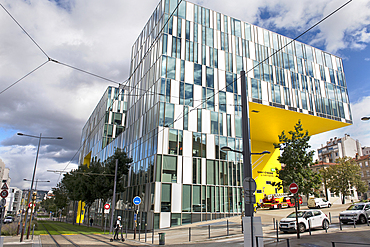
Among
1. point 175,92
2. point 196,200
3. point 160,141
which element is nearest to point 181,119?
point 175,92

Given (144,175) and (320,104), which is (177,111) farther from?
(320,104)

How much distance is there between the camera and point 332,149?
300 ft

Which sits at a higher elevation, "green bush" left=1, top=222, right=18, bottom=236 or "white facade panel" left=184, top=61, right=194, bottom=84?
"white facade panel" left=184, top=61, right=194, bottom=84

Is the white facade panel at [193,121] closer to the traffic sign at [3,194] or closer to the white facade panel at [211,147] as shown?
the white facade panel at [211,147]

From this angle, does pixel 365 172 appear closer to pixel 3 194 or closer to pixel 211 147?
pixel 211 147

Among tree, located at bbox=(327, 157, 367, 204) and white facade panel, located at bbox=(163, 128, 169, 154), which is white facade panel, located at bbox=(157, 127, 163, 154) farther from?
tree, located at bbox=(327, 157, 367, 204)

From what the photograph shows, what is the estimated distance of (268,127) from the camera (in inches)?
1722

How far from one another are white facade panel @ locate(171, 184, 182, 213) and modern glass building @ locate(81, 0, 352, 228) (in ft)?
0.33

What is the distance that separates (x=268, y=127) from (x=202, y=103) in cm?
1766

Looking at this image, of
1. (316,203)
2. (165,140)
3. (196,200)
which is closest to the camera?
(196,200)

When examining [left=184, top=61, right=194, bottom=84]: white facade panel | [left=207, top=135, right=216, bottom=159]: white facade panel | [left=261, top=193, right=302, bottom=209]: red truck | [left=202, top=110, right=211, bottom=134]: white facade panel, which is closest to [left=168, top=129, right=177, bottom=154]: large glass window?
[left=202, top=110, right=211, bottom=134]: white facade panel

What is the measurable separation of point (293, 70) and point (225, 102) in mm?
14465

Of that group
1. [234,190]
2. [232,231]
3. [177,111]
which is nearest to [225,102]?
[177,111]

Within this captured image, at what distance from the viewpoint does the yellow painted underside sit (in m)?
37.9
